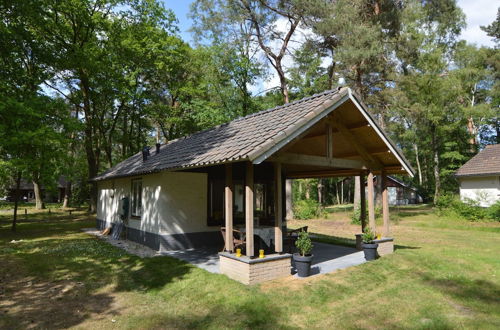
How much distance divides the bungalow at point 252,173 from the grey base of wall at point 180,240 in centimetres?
3

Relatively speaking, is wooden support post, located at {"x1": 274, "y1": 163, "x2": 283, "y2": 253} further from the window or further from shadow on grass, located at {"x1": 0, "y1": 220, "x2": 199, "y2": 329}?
the window

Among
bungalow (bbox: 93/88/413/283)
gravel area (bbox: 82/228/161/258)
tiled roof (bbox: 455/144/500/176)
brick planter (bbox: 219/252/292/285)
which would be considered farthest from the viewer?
tiled roof (bbox: 455/144/500/176)

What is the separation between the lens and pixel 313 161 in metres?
8.22

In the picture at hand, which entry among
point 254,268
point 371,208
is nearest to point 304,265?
point 254,268

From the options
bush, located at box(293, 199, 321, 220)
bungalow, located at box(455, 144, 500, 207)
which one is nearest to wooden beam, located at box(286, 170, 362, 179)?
bush, located at box(293, 199, 321, 220)

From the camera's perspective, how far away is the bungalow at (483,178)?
23.2m

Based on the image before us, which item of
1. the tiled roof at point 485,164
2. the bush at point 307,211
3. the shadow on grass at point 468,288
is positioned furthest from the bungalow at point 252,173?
the tiled roof at point 485,164

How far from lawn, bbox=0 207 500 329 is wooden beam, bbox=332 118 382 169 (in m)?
2.90

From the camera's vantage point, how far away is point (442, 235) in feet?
50.6

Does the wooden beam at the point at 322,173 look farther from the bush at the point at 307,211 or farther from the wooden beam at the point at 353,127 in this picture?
the bush at the point at 307,211

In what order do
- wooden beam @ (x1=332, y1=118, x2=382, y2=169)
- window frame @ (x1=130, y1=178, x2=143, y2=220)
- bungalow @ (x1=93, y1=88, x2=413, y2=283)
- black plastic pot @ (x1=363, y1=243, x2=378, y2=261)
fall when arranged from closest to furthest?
bungalow @ (x1=93, y1=88, x2=413, y2=283), black plastic pot @ (x1=363, y1=243, x2=378, y2=261), wooden beam @ (x1=332, y1=118, x2=382, y2=169), window frame @ (x1=130, y1=178, x2=143, y2=220)

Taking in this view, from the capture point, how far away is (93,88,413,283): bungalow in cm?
713

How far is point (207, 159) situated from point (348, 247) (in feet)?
22.3

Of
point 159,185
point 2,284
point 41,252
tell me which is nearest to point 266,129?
point 159,185
